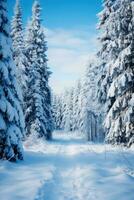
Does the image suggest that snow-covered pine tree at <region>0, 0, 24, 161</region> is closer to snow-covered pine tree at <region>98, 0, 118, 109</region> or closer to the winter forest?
the winter forest

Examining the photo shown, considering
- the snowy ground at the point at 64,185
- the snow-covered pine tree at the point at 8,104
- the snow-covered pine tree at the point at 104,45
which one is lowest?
the snowy ground at the point at 64,185

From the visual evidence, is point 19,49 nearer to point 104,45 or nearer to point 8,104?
point 104,45

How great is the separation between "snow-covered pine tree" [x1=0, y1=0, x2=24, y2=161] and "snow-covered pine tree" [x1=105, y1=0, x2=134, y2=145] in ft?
24.4

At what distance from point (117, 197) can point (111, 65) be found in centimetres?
1514

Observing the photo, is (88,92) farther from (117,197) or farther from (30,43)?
(117,197)

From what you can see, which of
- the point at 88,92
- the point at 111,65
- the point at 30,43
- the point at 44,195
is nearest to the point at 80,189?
the point at 44,195

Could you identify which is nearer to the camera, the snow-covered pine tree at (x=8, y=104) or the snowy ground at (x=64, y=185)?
the snowy ground at (x=64, y=185)

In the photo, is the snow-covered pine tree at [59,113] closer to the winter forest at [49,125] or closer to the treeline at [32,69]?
the winter forest at [49,125]

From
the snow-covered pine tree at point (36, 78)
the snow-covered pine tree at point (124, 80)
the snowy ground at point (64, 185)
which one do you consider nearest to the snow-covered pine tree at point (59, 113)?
the snow-covered pine tree at point (36, 78)

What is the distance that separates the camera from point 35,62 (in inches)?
1447

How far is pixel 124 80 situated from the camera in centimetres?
2019

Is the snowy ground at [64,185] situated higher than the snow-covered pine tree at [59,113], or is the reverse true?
the snow-covered pine tree at [59,113]

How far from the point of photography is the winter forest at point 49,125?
10.0 m

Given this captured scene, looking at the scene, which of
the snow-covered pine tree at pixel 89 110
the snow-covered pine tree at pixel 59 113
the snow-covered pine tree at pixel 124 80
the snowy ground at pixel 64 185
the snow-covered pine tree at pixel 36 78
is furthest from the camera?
the snow-covered pine tree at pixel 59 113
